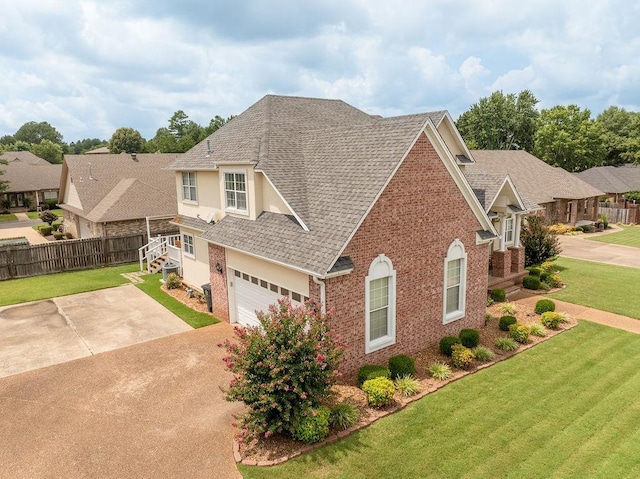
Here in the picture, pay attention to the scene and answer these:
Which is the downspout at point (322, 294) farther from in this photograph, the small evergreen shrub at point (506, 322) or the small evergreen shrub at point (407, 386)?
the small evergreen shrub at point (506, 322)

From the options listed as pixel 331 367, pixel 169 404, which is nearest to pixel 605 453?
pixel 331 367

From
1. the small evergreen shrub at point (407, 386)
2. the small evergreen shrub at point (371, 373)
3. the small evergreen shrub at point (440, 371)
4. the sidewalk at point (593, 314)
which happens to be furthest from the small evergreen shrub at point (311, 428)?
the sidewalk at point (593, 314)

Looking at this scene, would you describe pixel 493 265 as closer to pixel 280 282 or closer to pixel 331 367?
pixel 280 282

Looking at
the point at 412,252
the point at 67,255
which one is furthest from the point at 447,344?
the point at 67,255

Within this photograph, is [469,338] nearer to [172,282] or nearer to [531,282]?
[531,282]

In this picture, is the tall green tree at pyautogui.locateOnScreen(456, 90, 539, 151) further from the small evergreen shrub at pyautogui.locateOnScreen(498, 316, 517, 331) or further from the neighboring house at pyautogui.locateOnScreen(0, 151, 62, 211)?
the neighboring house at pyautogui.locateOnScreen(0, 151, 62, 211)

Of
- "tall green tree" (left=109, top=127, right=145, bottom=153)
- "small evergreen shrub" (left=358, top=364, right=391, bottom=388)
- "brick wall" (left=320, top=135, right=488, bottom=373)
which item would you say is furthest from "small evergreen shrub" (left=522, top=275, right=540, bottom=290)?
"tall green tree" (left=109, top=127, right=145, bottom=153)
